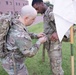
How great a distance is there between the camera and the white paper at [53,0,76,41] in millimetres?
3027

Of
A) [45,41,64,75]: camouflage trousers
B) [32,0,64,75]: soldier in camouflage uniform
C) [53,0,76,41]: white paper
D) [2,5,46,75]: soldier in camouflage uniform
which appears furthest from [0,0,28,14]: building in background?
[2,5,46,75]: soldier in camouflage uniform

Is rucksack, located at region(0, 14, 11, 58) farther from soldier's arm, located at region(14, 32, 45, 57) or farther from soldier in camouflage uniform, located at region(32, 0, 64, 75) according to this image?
soldier in camouflage uniform, located at region(32, 0, 64, 75)

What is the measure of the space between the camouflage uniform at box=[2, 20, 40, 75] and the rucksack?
2.1 inches

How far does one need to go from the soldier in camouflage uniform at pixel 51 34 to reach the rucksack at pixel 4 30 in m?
1.02

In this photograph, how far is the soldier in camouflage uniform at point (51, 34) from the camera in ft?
12.6

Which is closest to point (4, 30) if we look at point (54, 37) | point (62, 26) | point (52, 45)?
point (62, 26)

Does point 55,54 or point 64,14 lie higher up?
point 64,14

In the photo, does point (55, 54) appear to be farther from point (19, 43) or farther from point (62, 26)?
point (19, 43)

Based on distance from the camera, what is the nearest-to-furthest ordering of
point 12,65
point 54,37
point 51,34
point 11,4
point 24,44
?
point 24,44 → point 12,65 → point 54,37 → point 51,34 → point 11,4

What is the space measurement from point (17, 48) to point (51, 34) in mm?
1180

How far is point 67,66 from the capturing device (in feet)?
18.1

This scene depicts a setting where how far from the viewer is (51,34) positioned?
13.0ft

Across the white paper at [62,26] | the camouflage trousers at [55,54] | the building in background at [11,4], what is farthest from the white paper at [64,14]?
the building in background at [11,4]

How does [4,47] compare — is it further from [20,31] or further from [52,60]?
[52,60]
